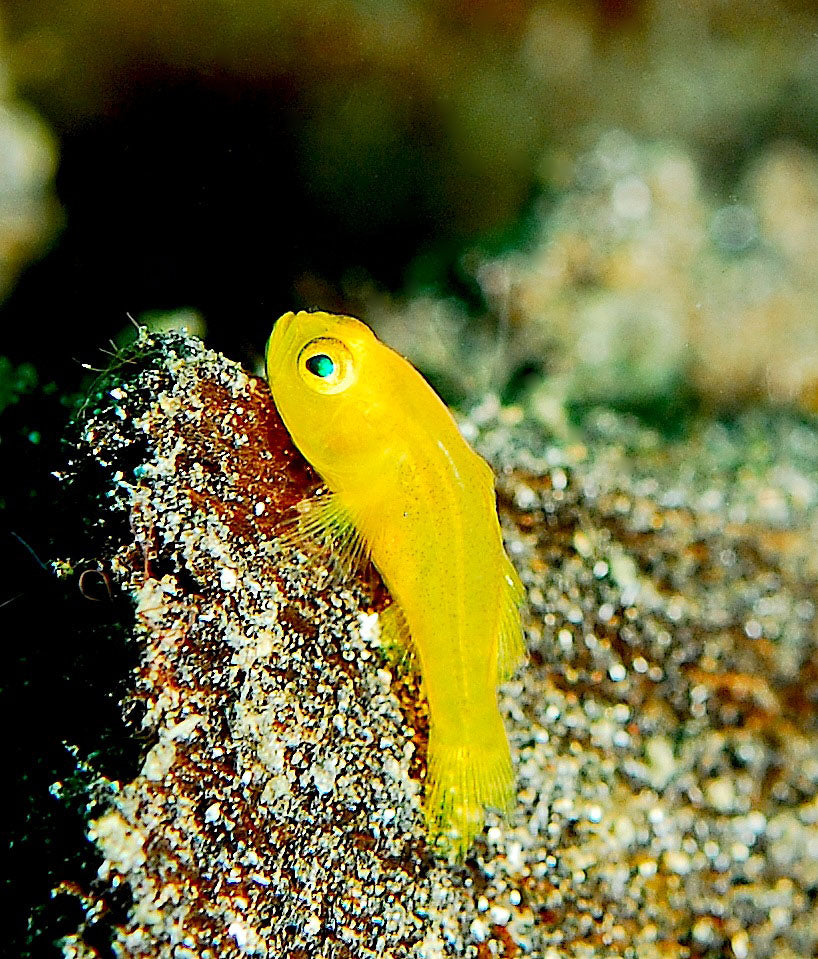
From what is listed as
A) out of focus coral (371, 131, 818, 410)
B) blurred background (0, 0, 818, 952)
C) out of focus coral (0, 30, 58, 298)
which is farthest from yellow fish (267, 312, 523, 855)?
out of focus coral (0, 30, 58, 298)

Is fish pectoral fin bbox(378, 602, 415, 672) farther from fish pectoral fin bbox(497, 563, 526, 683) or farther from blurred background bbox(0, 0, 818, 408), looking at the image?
blurred background bbox(0, 0, 818, 408)

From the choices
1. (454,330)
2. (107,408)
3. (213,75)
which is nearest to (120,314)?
(107,408)

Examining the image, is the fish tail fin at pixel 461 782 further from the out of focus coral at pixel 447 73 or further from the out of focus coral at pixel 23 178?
the out of focus coral at pixel 23 178

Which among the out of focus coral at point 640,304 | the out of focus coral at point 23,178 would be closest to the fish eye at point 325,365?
the out of focus coral at point 640,304

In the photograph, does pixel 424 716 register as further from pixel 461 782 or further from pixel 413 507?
pixel 413 507

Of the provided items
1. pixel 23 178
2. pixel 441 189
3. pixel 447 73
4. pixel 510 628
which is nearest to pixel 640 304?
pixel 441 189

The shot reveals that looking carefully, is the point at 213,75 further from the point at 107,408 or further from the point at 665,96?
the point at 665,96

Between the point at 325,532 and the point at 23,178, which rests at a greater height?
the point at 23,178
